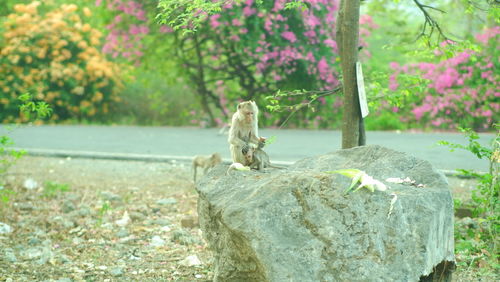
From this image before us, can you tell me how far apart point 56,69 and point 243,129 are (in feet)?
48.1

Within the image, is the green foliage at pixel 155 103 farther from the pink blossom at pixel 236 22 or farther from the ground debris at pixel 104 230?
the ground debris at pixel 104 230

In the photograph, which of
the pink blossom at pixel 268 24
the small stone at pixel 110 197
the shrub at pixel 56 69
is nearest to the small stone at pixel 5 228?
the small stone at pixel 110 197

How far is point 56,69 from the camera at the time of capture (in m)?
18.0

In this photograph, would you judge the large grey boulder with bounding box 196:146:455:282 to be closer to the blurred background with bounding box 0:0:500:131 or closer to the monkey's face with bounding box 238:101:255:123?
the monkey's face with bounding box 238:101:255:123

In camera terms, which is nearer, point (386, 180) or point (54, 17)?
point (386, 180)

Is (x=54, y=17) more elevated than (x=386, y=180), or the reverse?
(x=54, y=17)

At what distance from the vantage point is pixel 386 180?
140 inches

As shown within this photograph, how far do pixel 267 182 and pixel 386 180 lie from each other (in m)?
0.77

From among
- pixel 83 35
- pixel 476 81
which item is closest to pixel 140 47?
pixel 83 35

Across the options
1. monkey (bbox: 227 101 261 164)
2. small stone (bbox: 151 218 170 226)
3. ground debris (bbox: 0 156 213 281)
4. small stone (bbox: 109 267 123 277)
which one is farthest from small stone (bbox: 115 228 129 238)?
monkey (bbox: 227 101 261 164)

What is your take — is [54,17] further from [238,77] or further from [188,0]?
[188,0]

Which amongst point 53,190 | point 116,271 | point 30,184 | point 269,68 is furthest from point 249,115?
point 269,68

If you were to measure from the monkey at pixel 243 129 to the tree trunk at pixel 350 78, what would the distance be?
34.4 inches

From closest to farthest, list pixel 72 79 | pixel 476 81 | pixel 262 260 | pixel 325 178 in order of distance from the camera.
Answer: pixel 262 260 → pixel 325 178 → pixel 476 81 → pixel 72 79
